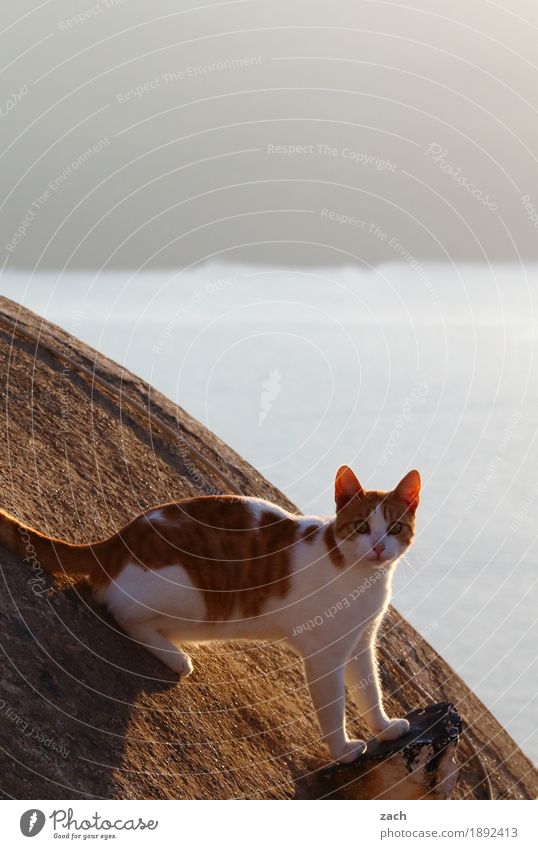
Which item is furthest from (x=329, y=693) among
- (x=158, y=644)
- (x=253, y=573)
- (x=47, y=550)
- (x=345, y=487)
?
(x=47, y=550)

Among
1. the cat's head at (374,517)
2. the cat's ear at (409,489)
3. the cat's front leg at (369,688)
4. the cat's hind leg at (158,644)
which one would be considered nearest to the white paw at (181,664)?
the cat's hind leg at (158,644)

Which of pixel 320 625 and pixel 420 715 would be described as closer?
pixel 320 625

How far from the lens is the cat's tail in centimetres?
514

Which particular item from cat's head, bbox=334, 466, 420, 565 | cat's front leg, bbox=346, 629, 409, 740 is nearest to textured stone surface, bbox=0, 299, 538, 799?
cat's front leg, bbox=346, 629, 409, 740

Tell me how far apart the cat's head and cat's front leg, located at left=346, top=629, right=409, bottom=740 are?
539 millimetres

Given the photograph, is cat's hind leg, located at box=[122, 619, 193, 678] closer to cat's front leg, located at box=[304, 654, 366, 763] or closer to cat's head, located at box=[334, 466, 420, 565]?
cat's front leg, located at box=[304, 654, 366, 763]

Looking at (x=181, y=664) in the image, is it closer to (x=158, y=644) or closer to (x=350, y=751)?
(x=158, y=644)

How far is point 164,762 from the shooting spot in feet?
16.3

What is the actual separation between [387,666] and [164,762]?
242cm

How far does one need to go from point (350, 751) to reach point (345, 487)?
1.25 metres
